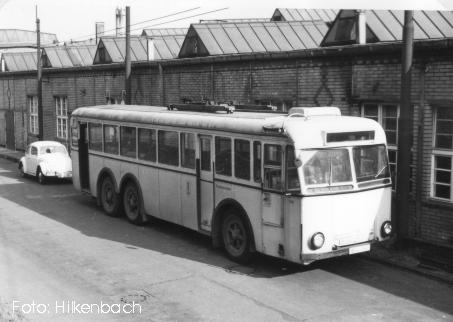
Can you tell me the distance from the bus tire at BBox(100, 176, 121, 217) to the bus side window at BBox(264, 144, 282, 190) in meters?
6.12

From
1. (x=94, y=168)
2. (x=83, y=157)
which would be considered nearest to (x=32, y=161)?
(x=83, y=157)

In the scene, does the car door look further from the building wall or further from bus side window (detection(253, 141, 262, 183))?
bus side window (detection(253, 141, 262, 183))

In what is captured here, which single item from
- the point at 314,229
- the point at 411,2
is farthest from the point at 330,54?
the point at 411,2

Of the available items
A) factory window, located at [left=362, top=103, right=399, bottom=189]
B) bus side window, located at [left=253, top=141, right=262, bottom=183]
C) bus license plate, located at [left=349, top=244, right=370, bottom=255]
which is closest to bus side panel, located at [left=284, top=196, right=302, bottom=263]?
bus side window, located at [left=253, top=141, right=262, bottom=183]

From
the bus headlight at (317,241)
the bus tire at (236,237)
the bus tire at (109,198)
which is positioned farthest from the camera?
the bus tire at (109,198)

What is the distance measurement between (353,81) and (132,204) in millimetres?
5922

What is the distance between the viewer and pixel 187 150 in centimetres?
1195

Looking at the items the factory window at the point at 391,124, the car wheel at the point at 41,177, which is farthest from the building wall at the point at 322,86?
the car wheel at the point at 41,177

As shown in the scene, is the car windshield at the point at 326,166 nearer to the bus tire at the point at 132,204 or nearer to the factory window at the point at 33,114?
the bus tire at the point at 132,204

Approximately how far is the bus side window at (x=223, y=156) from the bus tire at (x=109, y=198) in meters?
Result: 4.66

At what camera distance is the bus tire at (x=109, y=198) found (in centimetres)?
1495

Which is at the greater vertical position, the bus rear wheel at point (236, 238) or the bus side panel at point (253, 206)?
the bus side panel at point (253, 206)

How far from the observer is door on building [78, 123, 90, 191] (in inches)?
644

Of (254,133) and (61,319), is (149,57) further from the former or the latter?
(61,319)
